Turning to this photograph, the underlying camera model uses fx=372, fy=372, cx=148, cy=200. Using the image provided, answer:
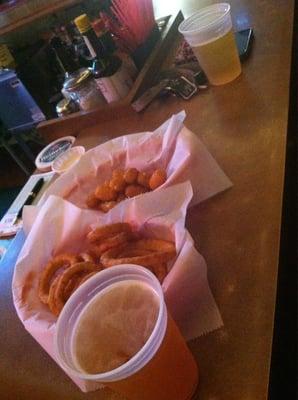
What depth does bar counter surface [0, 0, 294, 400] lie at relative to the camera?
520 millimetres

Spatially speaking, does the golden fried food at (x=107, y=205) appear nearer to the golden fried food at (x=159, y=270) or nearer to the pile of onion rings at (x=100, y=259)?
the pile of onion rings at (x=100, y=259)

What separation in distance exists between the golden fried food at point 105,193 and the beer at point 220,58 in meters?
A: 0.49

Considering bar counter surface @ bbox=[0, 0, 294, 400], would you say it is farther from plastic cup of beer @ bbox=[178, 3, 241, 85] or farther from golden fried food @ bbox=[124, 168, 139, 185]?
golden fried food @ bbox=[124, 168, 139, 185]

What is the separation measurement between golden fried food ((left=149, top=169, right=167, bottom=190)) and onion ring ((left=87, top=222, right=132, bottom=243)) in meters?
0.12

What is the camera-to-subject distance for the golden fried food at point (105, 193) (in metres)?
0.83

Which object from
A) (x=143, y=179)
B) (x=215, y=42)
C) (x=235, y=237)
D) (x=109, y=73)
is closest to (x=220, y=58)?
(x=215, y=42)

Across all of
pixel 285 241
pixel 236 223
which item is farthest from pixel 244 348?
pixel 285 241

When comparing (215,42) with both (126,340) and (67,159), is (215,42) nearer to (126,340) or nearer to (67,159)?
(67,159)

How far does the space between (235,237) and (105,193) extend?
31 cm

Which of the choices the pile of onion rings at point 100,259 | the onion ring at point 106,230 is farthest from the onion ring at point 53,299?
the onion ring at point 106,230

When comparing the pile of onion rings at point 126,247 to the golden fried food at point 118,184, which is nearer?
the pile of onion rings at point 126,247

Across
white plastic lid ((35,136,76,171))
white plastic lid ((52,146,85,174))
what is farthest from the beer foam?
white plastic lid ((35,136,76,171))

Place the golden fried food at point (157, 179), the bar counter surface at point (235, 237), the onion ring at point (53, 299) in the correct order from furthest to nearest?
the golden fried food at point (157, 179) → the onion ring at point (53, 299) → the bar counter surface at point (235, 237)

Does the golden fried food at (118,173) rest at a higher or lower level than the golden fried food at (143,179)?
higher
